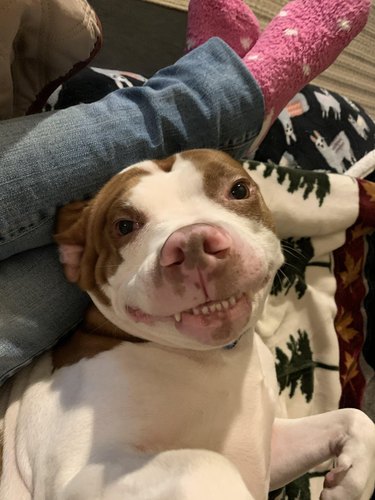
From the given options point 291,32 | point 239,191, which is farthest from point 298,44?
point 239,191

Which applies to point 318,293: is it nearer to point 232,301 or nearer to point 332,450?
point 332,450

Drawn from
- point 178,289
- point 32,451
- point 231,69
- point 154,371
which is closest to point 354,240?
point 231,69

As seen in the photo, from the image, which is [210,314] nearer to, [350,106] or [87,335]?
[87,335]

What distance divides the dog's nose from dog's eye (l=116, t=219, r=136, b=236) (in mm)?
216

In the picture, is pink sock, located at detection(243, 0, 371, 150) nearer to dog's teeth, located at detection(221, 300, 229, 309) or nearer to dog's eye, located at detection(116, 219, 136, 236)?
dog's eye, located at detection(116, 219, 136, 236)

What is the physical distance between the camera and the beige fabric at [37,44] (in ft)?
3.67

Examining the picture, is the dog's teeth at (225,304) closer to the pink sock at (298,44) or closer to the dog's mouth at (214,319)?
the dog's mouth at (214,319)

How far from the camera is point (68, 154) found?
1.18 m

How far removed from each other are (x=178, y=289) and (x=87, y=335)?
1.43 ft

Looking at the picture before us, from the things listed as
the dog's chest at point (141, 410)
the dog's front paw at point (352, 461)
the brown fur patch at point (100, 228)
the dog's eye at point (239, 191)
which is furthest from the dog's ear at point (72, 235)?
the dog's front paw at point (352, 461)

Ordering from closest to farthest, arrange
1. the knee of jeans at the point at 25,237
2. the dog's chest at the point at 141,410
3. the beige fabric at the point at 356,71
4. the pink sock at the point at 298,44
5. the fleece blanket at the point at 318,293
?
the dog's chest at the point at 141,410
the knee of jeans at the point at 25,237
the pink sock at the point at 298,44
the fleece blanket at the point at 318,293
the beige fabric at the point at 356,71

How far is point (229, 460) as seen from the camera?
1.11m

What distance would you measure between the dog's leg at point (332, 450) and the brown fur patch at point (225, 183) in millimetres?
482

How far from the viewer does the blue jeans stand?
1.16 metres
